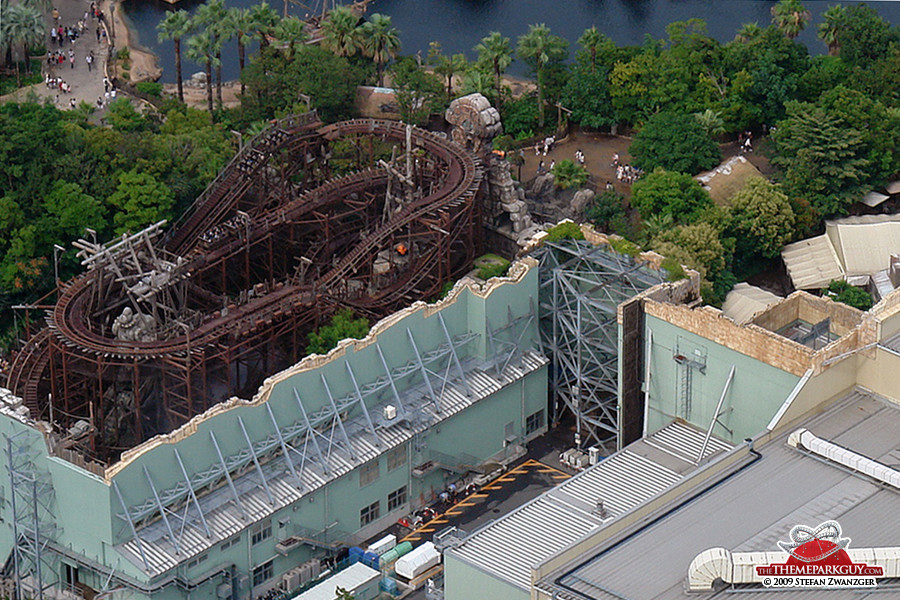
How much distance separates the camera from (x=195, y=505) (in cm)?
11650

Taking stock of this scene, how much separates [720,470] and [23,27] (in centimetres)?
9575

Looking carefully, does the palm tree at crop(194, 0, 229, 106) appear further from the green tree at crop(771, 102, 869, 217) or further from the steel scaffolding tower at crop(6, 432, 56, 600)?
the steel scaffolding tower at crop(6, 432, 56, 600)

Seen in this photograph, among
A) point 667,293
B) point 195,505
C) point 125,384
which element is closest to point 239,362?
point 125,384

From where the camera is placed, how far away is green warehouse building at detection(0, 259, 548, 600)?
115m

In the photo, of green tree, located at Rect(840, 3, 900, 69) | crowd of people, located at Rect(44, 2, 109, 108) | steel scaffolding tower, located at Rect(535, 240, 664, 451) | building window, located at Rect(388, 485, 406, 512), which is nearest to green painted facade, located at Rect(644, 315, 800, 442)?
steel scaffolding tower, located at Rect(535, 240, 664, 451)

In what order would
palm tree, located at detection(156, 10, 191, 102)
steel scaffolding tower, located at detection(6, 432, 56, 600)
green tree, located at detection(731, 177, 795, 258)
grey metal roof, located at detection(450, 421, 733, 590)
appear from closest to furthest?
grey metal roof, located at detection(450, 421, 733, 590) → steel scaffolding tower, located at detection(6, 432, 56, 600) → green tree, located at detection(731, 177, 795, 258) → palm tree, located at detection(156, 10, 191, 102)

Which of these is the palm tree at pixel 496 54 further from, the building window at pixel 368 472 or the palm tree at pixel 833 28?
the building window at pixel 368 472

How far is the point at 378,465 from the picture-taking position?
12494 centimetres

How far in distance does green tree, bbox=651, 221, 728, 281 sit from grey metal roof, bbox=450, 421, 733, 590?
2403 centimetres

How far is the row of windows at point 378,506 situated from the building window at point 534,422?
11588 millimetres

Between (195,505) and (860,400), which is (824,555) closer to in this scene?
(860,400)

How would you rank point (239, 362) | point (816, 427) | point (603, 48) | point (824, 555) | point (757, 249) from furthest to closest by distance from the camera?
point (603, 48), point (757, 249), point (239, 362), point (816, 427), point (824, 555)

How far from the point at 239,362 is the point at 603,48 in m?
59.1

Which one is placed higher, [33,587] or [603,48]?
[603,48]
